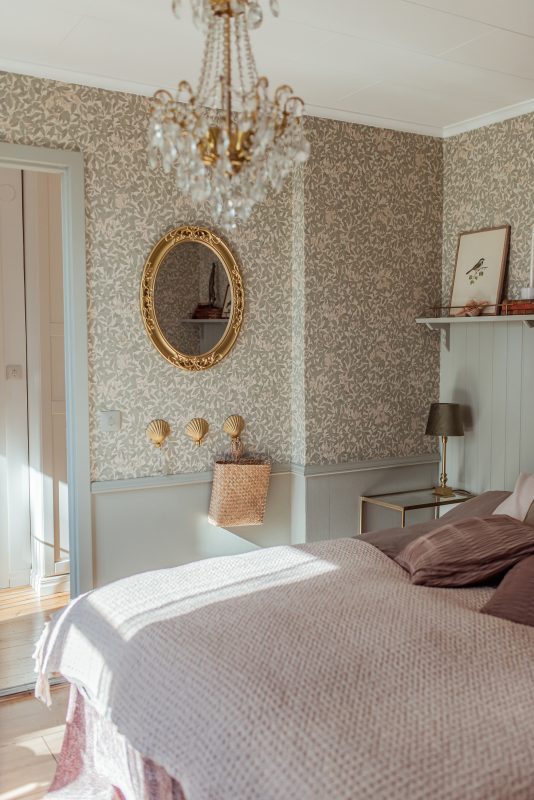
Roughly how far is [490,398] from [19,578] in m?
2.88

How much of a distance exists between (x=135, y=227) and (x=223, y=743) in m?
2.37

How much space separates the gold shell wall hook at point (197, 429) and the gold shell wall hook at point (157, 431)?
5.0 inches

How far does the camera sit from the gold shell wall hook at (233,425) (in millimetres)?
3732

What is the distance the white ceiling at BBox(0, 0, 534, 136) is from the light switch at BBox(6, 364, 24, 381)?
5.96 feet

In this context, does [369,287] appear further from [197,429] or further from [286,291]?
[197,429]

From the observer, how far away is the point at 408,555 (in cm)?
276

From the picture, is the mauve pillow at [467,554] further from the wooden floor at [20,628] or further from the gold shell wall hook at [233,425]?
the wooden floor at [20,628]

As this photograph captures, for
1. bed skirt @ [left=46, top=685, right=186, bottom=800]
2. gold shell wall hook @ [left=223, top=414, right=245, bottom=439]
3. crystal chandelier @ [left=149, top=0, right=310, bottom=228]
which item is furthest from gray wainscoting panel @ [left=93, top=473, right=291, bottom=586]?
crystal chandelier @ [left=149, top=0, right=310, bottom=228]

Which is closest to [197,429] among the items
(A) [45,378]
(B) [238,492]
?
(B) [238,492]

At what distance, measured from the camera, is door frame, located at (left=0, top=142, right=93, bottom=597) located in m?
3.25

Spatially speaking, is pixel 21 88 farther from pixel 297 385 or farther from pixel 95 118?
pixel 297 385

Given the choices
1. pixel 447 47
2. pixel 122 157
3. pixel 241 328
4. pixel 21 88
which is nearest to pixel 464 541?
pixel 241 328

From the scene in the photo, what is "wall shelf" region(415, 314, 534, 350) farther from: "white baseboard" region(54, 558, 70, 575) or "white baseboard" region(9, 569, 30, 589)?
"white baseboard" region(9, 569, 30, 589)

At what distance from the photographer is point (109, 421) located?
342 centimetres
